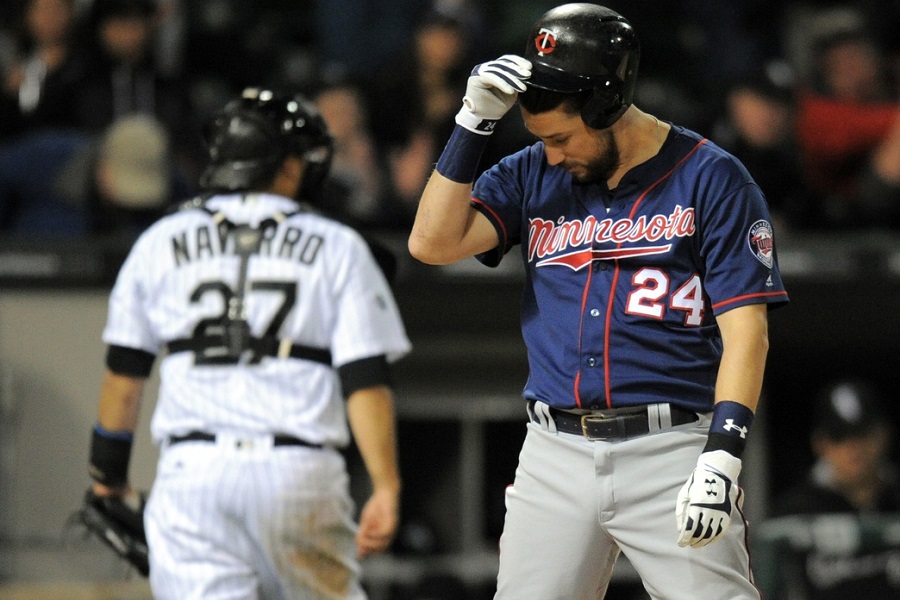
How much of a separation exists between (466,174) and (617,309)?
439mm

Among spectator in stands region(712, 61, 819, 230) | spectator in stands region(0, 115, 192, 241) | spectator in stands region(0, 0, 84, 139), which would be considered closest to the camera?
spectator in stands region(0, 115, 192, 241)

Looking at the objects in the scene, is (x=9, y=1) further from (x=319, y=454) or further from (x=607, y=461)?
(x=607, y=461)

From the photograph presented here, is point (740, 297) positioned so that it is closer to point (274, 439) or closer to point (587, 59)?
point (587, 59)

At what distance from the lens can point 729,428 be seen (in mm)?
2949

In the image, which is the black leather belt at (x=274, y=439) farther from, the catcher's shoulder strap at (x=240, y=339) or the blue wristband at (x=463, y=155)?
the blue wristband at (x=463, y=155)

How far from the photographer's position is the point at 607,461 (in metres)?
3.12

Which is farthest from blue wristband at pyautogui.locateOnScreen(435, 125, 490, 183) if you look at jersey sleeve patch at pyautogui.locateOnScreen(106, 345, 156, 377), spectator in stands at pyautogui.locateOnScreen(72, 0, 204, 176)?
spectator in stands at pyautogui.locateOnScreen(72, 0, 204, 176)

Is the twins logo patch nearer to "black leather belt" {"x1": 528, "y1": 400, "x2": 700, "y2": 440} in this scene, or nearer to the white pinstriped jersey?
"black leather belt" {"x1": 528, "y1": 400, "x2": 700, "y2": 440}

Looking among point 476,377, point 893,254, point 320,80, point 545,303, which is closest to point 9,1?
point 320,80

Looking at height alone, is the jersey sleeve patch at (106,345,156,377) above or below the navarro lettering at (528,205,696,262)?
below

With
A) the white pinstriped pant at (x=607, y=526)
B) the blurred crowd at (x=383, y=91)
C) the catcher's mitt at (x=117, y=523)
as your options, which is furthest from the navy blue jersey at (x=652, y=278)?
the blurred crowd at (x=383, y=91)

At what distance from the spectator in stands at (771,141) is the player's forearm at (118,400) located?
3780 mm

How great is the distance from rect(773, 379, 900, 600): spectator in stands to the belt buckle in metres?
2.78

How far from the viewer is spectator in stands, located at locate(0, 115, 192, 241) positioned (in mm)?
6574
